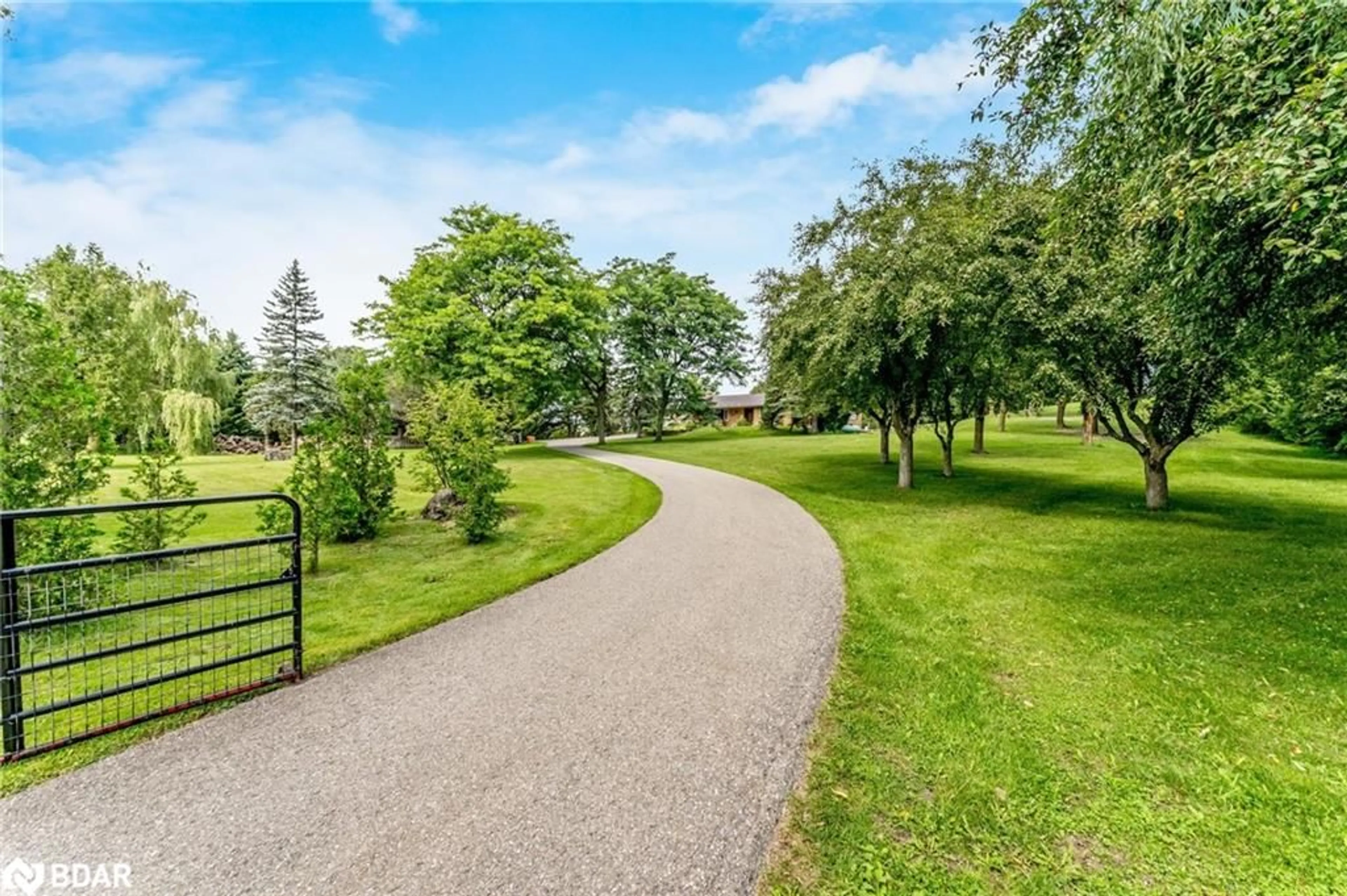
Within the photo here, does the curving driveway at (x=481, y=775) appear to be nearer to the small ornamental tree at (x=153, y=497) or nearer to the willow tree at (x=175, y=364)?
the small ornamental tree at (x=153, y=497)

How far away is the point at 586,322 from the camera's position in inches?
971

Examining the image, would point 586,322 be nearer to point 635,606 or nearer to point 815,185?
point 815,185

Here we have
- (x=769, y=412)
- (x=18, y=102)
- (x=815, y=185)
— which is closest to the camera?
(x=18, y=102)

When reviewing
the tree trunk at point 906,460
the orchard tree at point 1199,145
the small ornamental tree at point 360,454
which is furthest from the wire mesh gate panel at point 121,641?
the tree trunk at point 906,460

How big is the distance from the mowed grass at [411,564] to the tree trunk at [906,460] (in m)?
6.28

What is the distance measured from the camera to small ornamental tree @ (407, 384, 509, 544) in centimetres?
789

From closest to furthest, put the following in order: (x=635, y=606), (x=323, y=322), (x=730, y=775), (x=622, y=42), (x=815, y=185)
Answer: (x=730, y=775)
(x=635, y=606)
(x=622, y=42)
(x=815, y=185)
(x=323, y=322)

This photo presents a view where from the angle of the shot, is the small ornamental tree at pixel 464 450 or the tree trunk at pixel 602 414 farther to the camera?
the tree trunk at pixel 602 414

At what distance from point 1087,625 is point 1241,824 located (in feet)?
9.09

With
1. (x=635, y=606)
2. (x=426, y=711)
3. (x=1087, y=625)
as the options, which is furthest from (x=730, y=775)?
(x=1087, y=625)

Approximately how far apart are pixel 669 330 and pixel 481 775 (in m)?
32.3

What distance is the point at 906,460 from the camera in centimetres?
1348

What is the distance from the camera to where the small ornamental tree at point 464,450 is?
7891 millimetres

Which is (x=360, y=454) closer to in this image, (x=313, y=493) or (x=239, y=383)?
(x=313, y=493)
